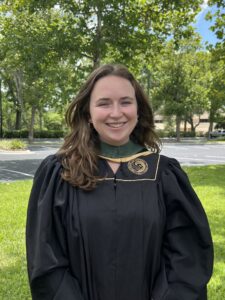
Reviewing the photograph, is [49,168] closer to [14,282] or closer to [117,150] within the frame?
[117,150]

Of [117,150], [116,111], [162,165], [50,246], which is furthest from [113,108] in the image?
[50,246]

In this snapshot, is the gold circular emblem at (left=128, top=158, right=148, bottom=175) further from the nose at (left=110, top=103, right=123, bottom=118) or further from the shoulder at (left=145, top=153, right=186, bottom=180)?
the nose at (left=110, top=103, right=123, bottom=118)

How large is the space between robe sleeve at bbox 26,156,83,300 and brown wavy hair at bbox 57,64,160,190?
0.10 metres

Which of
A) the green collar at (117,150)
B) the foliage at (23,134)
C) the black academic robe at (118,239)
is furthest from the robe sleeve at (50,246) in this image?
the foliage at (23,134)

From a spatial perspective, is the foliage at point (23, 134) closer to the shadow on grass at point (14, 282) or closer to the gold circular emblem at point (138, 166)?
the shadow on grass at point (14, 282)

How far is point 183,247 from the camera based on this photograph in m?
2.02

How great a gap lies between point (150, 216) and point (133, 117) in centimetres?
50

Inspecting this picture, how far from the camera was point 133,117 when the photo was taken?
2109 mm

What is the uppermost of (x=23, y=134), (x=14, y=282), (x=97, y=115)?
(x=97, y=115)

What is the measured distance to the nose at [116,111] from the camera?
204 cm

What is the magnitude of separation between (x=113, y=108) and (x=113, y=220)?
54cm

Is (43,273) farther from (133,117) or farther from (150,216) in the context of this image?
(133,117)

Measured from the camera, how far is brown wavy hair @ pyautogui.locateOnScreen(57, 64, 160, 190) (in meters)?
2.02

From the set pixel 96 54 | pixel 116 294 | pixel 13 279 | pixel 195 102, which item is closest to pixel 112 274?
pixel 116 294
